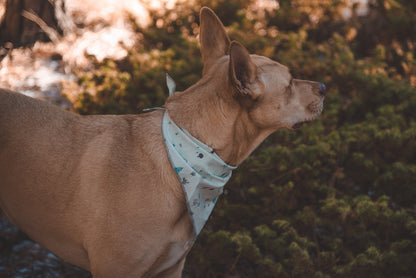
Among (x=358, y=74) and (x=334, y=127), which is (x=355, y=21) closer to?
(x=358, y=74)

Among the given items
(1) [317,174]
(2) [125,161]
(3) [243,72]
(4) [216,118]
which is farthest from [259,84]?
(1) [317,174]

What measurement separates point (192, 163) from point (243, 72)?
0.62 m

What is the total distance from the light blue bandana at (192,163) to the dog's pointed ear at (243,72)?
0.41 metres

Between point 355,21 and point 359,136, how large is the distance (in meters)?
3.90

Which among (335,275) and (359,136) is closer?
(335,275)

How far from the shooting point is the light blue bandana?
2146 mm

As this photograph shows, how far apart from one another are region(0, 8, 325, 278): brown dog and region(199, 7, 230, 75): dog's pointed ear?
0.14m

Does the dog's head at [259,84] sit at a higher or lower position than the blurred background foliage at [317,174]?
higher

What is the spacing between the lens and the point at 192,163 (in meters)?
2.16

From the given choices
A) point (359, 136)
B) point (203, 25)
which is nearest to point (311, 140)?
point (359, 136)

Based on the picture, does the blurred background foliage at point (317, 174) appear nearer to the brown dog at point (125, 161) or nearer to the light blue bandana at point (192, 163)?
the light blue bandana at point (192, 163)

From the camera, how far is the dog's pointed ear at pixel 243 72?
6.48 feet

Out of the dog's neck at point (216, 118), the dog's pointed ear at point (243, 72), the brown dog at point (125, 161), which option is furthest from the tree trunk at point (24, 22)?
the dog's pointed ear at point (243, 72)

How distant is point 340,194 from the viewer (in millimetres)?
3404
